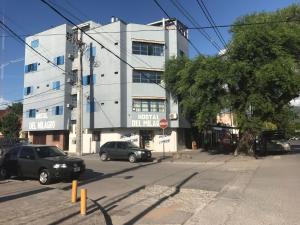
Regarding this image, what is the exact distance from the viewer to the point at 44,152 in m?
17.4

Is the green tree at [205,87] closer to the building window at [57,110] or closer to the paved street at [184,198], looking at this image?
the paved street at [184,198]

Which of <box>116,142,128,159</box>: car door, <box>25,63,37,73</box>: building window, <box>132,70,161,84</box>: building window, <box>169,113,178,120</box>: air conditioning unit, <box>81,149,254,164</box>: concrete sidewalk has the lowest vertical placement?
<box>81,149,254,164</box>: concrete sidewalk

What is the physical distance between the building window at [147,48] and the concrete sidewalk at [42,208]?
29.6 meters

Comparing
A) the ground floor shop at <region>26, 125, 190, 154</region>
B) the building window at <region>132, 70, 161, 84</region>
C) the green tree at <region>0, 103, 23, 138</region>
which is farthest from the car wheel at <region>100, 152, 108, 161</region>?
the green tree at <region>0, 103, 23, 138</region>

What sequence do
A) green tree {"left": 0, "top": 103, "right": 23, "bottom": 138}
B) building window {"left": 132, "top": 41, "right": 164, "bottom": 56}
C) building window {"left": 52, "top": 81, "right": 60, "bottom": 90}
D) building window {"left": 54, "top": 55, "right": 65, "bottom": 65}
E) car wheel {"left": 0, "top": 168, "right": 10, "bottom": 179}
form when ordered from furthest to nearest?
green tree {"left": 0, "top": 103, "right": 23, "bottom": 138}
building window {"left": 52, "top": 81, "right": 60, "bottom": 90}
building window {"left": 54, "top": 55, "right": 65, "bottom": 65}
building window {"left": 132, "top": 41, "right": 164, "bottom": 56}
car wheel {"left": 0, "top": 168, "right": 10, "bottom": 179}

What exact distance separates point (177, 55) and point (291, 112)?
13519mm

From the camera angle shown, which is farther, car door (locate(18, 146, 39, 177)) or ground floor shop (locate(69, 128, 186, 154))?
ground floor shop (locate(69, 128, 186, 154))

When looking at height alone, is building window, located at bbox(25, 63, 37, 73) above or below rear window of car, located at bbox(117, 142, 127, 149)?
above

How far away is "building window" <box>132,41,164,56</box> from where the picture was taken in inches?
1658

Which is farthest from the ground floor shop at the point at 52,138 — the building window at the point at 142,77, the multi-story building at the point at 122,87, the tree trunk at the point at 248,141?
the tree trunk at the point at 248,141

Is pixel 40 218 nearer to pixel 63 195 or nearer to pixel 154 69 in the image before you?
pixel 63 195

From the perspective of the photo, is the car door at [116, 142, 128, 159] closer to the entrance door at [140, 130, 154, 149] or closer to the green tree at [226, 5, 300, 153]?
the green tree at [226, 5, 300, 153]

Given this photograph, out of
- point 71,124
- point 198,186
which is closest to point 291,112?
point 71,124

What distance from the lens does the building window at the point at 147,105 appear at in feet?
136
